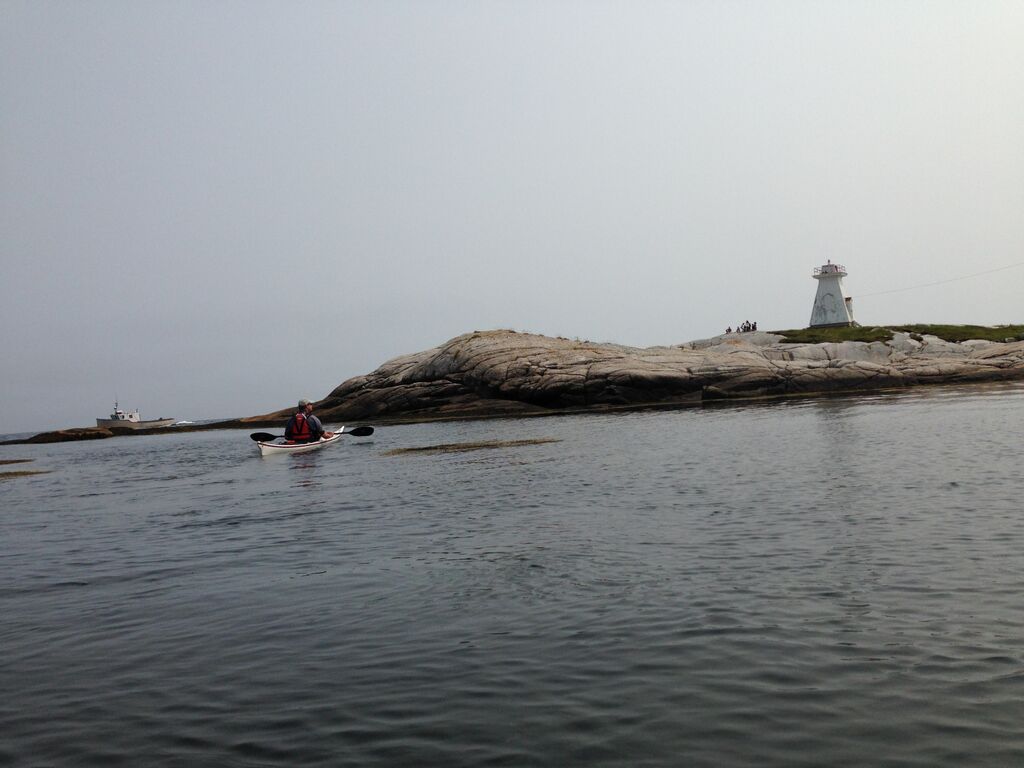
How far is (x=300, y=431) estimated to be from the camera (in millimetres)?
44219

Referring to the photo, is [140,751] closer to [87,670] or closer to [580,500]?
[87,670]

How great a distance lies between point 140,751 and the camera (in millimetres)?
7488

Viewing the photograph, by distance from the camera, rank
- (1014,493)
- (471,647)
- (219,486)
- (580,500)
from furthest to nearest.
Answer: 1. (219,486)
2. (580,500)
3. (1014,493)
4. (471,647)

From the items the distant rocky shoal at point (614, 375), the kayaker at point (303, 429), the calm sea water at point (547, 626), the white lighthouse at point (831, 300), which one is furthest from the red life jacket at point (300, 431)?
the white lighthouse at point (831, 300)

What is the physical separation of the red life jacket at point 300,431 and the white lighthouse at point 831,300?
79444 millimetres

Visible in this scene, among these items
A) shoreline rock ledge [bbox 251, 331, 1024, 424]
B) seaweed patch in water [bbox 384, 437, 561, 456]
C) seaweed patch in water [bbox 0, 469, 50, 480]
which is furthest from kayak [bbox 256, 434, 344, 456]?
shoreline rock ledge [bbox 251, 331, 1024, 424]

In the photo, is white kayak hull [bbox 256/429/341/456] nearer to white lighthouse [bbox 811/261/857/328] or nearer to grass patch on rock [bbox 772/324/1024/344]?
grass patch on rock [bbox 772/324/1024/344]

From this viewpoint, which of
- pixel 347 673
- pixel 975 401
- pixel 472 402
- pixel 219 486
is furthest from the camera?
pixel 472 402

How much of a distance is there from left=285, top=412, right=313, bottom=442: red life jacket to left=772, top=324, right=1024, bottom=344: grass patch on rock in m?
56.1

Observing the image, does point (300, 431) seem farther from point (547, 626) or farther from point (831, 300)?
point (831, 300)

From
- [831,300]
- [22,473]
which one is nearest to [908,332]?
[831,300]

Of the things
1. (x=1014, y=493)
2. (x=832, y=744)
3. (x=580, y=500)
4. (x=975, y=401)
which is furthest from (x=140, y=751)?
(x=975, y=401)

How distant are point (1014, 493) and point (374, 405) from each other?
202 ft

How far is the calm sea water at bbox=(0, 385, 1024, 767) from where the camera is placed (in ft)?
23.7
